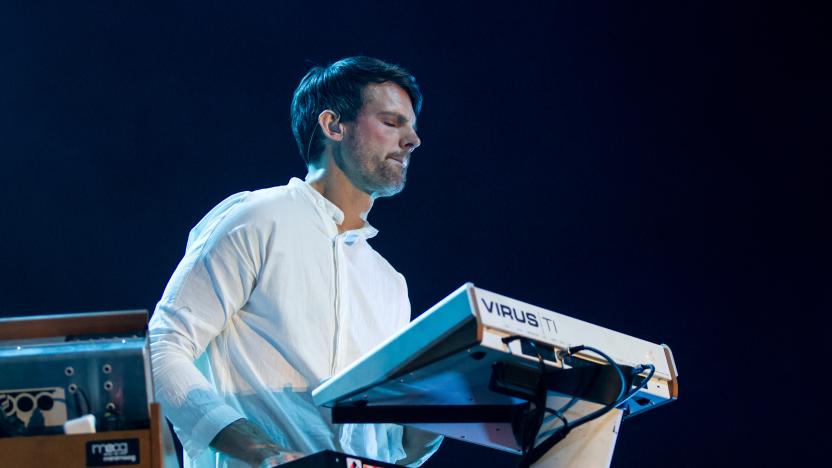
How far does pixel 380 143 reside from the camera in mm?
2471

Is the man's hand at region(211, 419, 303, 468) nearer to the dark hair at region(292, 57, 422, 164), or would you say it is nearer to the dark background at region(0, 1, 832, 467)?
the dark hair at region(292, 57, 422, 164)

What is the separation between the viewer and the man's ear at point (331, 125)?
2.52m

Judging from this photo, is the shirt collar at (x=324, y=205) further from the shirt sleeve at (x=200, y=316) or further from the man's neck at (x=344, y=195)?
the shirt sleeve at (x=200, y=316)

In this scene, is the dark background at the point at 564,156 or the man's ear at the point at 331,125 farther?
the dark background at the point at 564,156

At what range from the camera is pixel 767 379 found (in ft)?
11.4

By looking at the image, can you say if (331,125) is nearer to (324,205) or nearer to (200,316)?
(324,205)

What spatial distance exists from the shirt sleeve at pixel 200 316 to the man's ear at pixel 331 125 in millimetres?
401

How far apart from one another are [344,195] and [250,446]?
2.57 feet

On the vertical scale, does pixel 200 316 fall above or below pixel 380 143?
below

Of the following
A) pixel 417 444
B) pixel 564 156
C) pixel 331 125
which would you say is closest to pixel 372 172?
pixel 331 125

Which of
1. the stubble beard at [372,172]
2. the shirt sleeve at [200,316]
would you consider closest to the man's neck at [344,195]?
the stubble beard at [372,172]

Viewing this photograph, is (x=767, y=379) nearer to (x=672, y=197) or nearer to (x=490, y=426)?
(x=672, y=197)

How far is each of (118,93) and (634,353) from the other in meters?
2.12

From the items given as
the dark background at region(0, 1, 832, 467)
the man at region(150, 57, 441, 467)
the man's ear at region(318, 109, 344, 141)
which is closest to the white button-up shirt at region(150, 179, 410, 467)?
the man at region(150, 57, 441, 467)
